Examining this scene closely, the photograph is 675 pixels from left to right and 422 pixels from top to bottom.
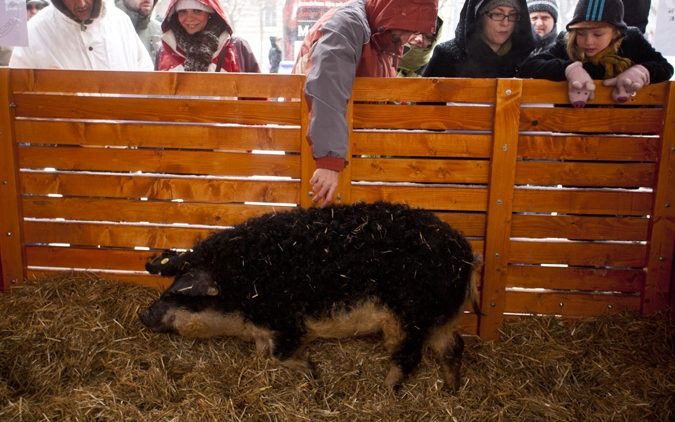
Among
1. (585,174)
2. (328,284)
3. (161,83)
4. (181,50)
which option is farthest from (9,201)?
(585,174)

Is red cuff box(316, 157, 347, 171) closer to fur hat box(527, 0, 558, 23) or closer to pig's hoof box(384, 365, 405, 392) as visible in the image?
pig's hoof box(384, 365, 405, 392)

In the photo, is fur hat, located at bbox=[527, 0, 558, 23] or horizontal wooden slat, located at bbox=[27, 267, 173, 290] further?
fur hat, located at bbox=[527, 0, 558, 23]

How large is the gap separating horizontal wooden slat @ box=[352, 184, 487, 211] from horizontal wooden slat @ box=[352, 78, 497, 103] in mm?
589

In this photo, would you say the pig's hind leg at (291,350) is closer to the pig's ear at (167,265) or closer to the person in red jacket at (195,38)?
the pig's ear at (167,265)

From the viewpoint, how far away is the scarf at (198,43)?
3844 mm

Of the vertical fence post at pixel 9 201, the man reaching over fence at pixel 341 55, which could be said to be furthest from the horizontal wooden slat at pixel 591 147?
the vertical fence post at pixel 9 201

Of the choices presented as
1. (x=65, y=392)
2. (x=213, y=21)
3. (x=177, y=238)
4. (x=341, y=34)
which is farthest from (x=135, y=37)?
(x=65, y=392)

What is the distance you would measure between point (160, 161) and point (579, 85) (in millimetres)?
2815

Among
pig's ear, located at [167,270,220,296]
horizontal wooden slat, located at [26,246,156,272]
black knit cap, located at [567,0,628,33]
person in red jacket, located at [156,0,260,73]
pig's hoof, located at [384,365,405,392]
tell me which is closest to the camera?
pig's ear, located at [167,270,220,296]

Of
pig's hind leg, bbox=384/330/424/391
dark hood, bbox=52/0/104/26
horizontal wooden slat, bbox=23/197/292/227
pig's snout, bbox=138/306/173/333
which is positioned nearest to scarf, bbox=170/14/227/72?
dark hood, bbox=52/0/104/26

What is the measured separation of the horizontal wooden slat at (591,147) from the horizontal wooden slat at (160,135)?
1.56 meters

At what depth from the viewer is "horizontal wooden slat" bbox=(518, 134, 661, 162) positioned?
335cm

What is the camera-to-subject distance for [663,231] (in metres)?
3.41

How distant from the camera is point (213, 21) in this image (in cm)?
390
